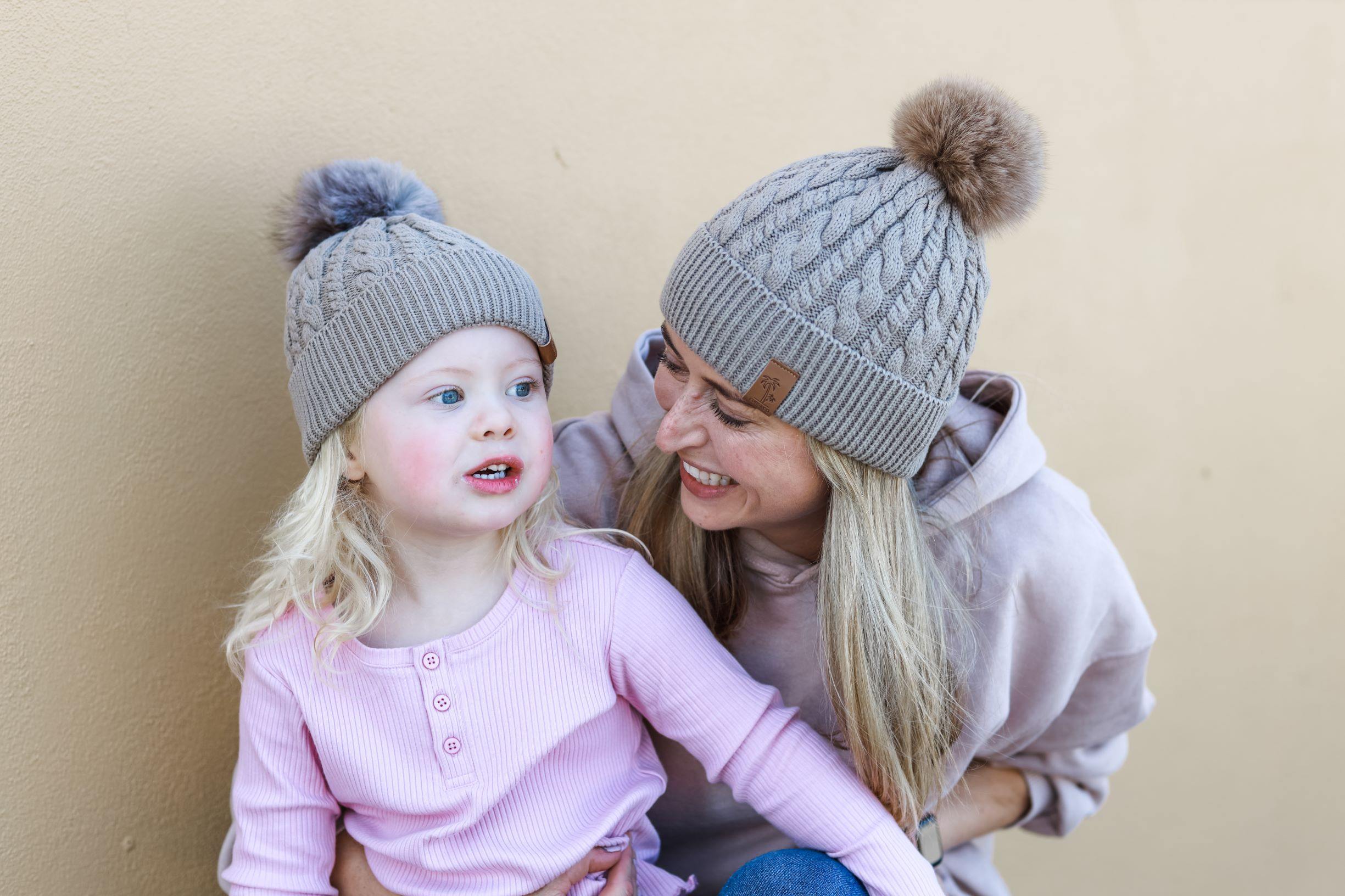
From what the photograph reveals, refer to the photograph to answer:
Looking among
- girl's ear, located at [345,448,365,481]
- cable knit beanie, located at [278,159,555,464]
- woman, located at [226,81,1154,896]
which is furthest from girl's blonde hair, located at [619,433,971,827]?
girl's ear, located at [345,448,365,481]

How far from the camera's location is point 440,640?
1.43 meters

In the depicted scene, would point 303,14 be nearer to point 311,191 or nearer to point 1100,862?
point 311,191

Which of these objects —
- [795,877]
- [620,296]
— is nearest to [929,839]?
[795,877]

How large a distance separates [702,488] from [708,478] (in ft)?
0.06

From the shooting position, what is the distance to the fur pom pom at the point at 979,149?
1402 mm

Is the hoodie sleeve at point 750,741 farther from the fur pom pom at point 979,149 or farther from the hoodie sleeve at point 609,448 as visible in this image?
the fur pom pom at point 979,149

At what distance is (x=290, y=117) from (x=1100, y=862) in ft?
8.30

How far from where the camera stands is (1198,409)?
2.59m

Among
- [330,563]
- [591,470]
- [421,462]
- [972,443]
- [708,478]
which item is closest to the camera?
[421,462]

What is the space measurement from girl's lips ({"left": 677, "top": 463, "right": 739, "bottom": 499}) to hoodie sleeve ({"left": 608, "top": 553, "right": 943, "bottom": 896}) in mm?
153

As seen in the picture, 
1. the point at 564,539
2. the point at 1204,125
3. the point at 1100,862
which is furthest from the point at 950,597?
the point at 1100,862

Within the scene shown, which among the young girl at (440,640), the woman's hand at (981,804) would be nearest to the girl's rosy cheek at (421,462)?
the young girl at (440,640)

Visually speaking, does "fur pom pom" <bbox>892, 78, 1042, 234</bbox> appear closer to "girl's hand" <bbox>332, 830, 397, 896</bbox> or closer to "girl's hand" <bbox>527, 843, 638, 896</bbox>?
"girl's hand" <bbox>527, 843, 638, 896</bbox>

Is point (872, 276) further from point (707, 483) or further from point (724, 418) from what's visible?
point (707, 483)
